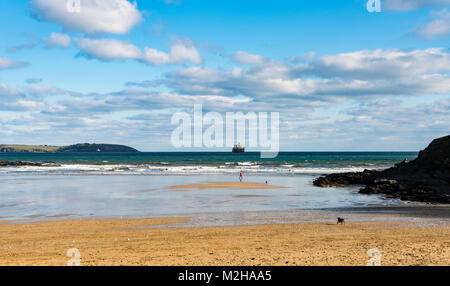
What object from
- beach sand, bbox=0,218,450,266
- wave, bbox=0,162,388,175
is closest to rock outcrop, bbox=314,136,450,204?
beach sand, bbox=0,218,450,266

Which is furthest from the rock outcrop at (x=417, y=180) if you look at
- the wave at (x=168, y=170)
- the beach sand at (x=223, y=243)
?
the wave at (x=168, y=170)

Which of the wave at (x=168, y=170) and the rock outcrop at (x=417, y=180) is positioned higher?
the rock outcrop at (x=417, y=180)

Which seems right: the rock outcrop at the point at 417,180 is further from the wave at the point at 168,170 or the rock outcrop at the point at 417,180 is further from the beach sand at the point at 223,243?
the wave at the point at 168,170

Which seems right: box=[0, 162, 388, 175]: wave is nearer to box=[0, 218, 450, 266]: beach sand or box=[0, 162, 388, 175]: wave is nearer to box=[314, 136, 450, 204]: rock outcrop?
box=[314, 136, 450, 204]: rock outcrop

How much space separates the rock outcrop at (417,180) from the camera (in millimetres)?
29438

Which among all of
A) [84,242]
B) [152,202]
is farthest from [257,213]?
[84,242]

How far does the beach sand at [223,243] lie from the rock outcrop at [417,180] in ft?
43.2

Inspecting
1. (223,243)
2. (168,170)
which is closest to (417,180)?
(223,243)

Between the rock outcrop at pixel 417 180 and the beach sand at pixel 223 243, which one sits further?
the rock outcrop at pixel 417 180

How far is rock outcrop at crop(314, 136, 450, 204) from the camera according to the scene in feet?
96.6

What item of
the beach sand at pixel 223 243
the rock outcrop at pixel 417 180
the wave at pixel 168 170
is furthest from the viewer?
the wave at pixel 168 170
